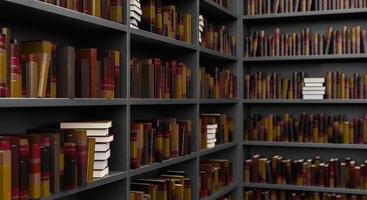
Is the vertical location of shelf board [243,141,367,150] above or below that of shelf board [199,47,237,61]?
below

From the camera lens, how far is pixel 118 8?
2240mm

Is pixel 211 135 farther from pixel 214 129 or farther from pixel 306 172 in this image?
pixel 306 172

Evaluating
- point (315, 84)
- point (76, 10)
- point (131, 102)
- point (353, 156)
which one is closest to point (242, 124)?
point (315, 84)

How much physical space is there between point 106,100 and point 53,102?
1.17 ft

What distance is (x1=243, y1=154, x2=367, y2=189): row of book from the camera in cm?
377

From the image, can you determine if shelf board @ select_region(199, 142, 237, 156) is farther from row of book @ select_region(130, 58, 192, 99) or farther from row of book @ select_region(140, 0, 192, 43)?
row of book @ select_region(140, 0, 192, 43)

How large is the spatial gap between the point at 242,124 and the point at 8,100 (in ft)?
9.08

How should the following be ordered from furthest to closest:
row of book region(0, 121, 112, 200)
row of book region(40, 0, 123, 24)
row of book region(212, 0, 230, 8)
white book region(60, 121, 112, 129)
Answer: row of book region(212, 0, 230, 8) → white book region(60, 121, 112, 129) → row of book region(40, 0, 123, 24) → row of book region(0, 121, 112, 200)

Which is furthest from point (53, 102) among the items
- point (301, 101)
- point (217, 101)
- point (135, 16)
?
point (301, 101)

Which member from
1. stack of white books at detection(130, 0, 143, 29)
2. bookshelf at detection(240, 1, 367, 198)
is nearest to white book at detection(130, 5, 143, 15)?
stack of white books at detection(130, 0, 143, 29)

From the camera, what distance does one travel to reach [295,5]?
3961 mm

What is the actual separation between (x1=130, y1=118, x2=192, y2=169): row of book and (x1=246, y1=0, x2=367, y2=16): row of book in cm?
148

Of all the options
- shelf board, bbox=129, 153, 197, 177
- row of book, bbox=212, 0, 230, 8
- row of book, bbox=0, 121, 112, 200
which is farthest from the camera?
row of book, bbox=212, 0, 230, 8

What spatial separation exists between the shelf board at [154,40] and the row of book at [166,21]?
4cm
